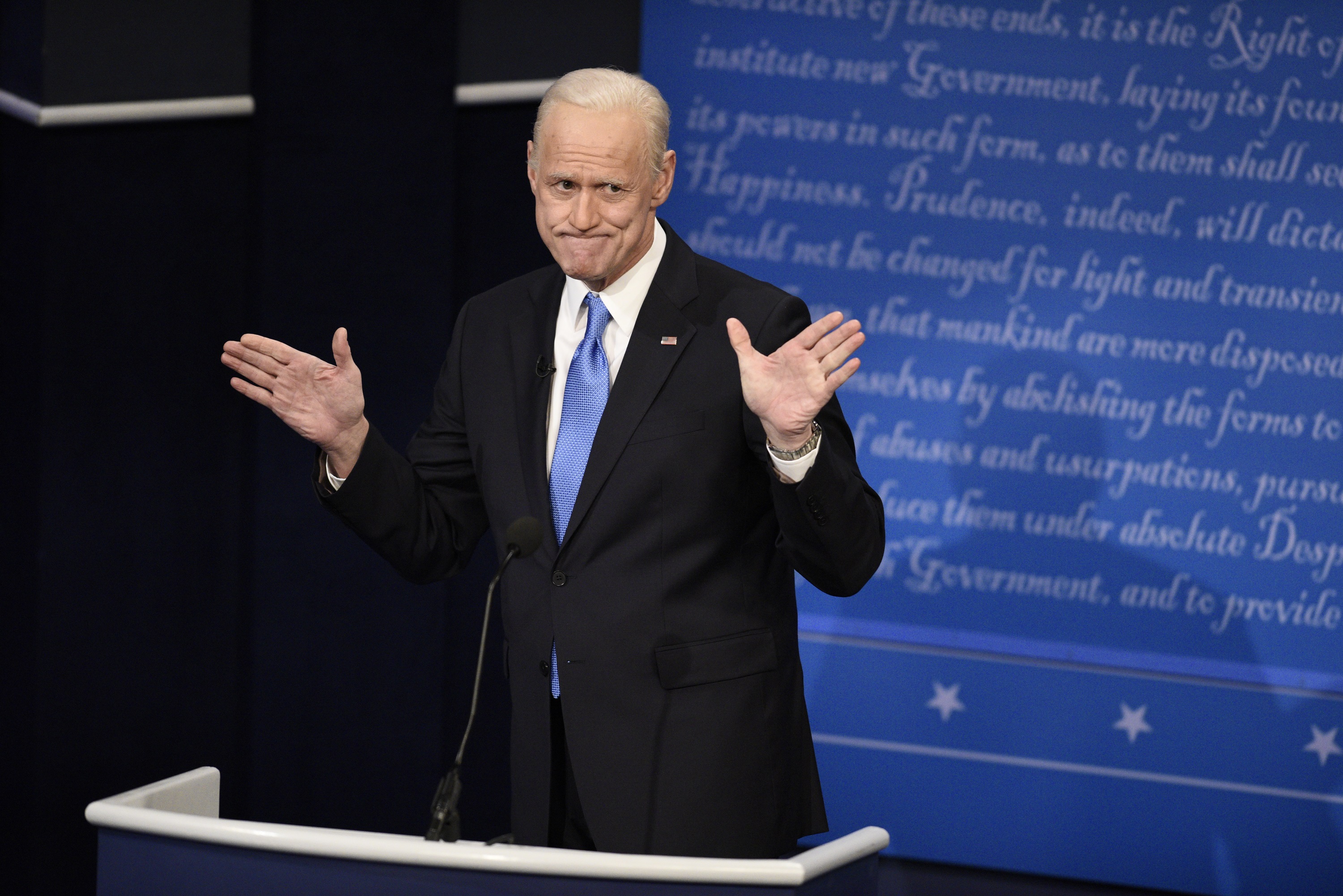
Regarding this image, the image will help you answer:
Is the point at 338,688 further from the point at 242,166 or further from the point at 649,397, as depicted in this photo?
the point at 649,397

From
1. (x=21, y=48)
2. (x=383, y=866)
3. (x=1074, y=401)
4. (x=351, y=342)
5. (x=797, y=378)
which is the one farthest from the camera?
(x=21, y=48)

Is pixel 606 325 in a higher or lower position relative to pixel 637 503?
higher

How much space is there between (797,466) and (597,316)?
0.39 m

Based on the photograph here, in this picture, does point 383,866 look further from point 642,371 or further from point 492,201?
point 492,201

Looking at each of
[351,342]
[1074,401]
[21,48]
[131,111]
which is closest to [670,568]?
[1074,401]

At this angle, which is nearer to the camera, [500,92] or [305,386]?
[305,386]

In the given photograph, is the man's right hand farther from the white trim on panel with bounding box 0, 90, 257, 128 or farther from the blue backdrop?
the white trim on panel with bounding box 0, 90, 257, 128

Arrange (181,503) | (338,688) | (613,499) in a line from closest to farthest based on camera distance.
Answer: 1. (613,499)
2. (338,688)
3. (181,503)

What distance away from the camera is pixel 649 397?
1.53 metres

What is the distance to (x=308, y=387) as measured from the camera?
1514 mm

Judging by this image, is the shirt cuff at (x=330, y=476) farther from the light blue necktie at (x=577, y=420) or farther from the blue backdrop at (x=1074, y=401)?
the blue backdrop at (x=1074, y=401)

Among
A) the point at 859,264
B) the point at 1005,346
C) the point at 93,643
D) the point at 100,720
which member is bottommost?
the point at 100,720

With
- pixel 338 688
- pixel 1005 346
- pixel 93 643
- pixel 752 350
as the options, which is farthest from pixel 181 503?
pixel 752 350

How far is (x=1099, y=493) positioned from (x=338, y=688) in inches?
72.6
